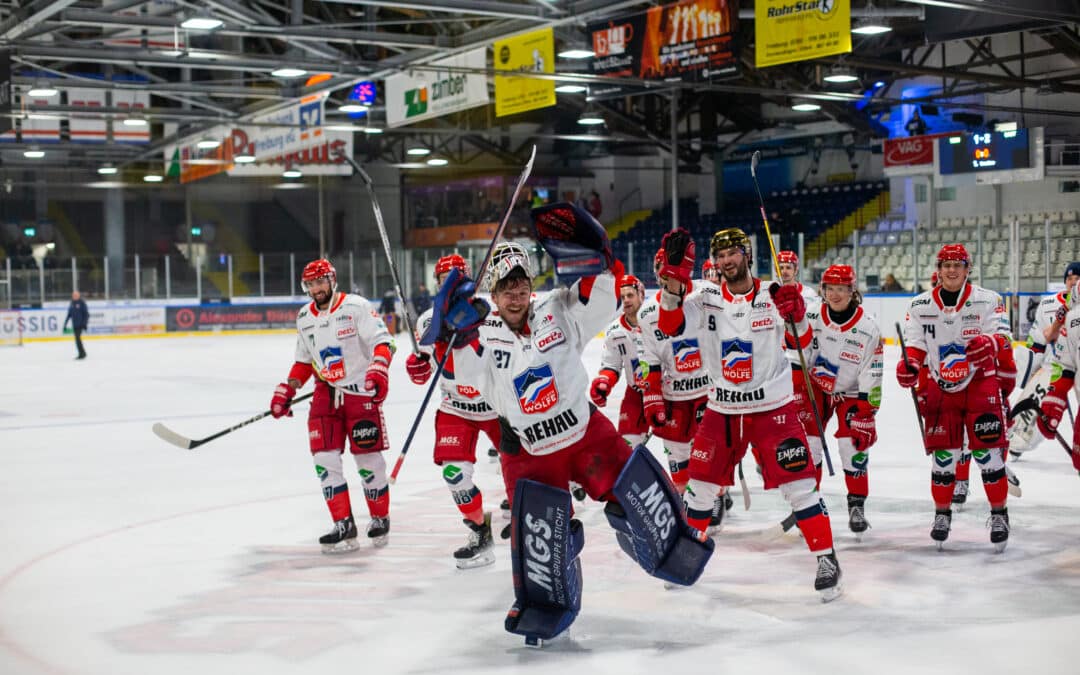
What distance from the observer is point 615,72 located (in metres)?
15.2

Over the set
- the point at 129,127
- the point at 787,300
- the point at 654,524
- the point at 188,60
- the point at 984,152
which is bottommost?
the point at 654,524

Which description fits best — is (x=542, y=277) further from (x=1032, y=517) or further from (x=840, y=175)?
(x=1032, y=517)

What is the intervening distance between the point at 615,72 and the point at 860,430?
31.9ft

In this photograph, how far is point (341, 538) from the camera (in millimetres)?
6168

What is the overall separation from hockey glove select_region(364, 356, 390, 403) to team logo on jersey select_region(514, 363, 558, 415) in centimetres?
173

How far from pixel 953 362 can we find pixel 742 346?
4.71ft

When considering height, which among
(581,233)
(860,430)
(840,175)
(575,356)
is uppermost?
(840,175)

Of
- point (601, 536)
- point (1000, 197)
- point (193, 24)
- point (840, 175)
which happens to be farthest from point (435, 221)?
point (601, 536)

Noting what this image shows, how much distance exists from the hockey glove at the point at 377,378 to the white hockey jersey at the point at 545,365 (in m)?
1.59

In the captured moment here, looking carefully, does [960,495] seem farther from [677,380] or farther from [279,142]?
[279,142]

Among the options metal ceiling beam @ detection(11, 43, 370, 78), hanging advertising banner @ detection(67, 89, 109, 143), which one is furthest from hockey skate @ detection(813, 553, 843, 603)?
hanging advertising banner @ detection(67, 89, 109, 143)

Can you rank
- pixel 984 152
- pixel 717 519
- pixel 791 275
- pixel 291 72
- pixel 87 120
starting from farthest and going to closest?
pixel 87 120 → pixel 984 152 → pixel 291 72 → pixel 791 275 → pixel 717 519

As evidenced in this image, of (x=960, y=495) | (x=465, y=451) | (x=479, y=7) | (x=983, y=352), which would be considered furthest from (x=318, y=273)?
(x=479, y=7)

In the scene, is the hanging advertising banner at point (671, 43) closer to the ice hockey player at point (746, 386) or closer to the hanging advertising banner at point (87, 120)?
the ice hockey player at point (746, 386)
